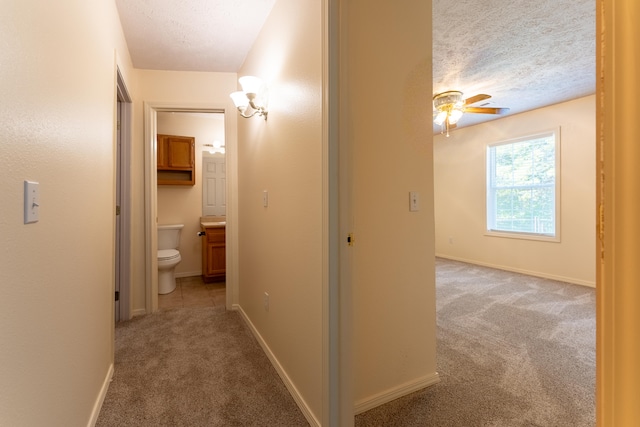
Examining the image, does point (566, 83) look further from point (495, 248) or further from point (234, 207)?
point (234, 207)

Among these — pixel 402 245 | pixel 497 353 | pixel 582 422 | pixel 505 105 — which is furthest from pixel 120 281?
pixel 505 105

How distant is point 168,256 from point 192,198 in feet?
3.92

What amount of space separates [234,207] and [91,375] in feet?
6.04

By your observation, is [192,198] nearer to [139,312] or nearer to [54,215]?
[139,312]

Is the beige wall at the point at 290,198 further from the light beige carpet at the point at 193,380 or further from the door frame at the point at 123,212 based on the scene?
the door frame at the point at 123,212

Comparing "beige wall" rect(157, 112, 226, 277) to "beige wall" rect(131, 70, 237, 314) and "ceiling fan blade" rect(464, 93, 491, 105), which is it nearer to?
"beige wall" rect(131, 70, 237, 314)

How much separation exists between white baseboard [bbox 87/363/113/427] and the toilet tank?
238 centimetres

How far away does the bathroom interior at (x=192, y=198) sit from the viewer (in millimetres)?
4074

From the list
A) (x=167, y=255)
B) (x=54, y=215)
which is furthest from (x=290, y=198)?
(x=167, y=255)

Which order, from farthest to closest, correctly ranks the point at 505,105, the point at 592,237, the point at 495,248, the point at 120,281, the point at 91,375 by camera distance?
the point at 495,248 → the point at 505,105 → the point at 592,237 → the point at 120,281 → the point at 91,375

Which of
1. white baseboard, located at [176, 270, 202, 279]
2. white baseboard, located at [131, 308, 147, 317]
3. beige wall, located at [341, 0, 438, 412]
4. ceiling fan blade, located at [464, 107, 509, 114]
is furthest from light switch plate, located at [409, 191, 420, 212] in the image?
white baseboard, located at [176, 270, 202, 279]

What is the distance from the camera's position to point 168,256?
3.63 metres

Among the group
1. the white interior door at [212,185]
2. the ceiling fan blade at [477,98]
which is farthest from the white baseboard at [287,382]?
the ceiling fan blade at [477,98]

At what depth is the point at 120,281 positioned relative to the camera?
2.77m
